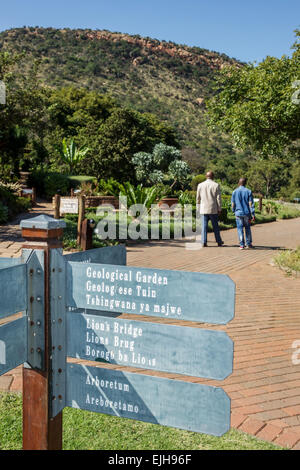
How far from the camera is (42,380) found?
1.86 m

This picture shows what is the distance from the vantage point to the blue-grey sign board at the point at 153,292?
168cm

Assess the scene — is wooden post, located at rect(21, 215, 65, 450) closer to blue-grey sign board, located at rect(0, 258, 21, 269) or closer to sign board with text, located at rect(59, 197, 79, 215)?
blue-grey sign board, located at rect(0, 258, 21, 269)

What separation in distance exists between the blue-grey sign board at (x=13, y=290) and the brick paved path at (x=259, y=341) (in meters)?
1.81

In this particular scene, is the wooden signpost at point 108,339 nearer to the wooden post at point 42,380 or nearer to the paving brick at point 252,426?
the wooden post at point 42,380

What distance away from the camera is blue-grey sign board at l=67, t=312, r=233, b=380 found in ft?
5.49

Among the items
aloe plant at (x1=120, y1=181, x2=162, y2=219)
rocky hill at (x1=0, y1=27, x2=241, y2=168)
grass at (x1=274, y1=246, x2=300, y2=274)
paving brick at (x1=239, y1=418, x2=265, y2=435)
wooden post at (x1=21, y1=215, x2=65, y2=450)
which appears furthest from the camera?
rocky hill at (x1=0, y1=27, x2=241, y2=168)

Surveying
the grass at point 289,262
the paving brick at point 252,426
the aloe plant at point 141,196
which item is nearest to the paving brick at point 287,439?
the paving brick at point 252,426

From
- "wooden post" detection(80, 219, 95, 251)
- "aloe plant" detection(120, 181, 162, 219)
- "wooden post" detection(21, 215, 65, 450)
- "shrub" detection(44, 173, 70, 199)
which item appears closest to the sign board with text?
"wooden post" detection(80, 219, 95, 251)

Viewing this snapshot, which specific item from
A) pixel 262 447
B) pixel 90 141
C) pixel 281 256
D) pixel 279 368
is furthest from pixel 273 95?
pixel 90 141

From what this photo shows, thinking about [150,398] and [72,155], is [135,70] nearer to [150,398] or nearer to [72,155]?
[72,155]

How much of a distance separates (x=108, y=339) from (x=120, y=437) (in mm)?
→ 1223
